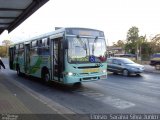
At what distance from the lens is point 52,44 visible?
15.7m

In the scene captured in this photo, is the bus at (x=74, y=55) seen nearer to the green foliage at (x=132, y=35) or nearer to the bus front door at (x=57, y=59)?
the bus front door at (x=57, y=59)

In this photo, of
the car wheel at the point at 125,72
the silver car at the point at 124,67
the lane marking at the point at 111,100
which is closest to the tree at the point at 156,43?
the silver car at the point at 124,67

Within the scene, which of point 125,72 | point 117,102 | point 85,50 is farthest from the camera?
point 125,72

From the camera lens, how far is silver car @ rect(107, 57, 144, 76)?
79.6ft

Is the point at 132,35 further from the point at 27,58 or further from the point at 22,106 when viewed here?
the point at 22,106

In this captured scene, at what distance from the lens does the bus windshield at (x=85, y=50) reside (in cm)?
1395

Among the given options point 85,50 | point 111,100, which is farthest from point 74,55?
→ point 111,100

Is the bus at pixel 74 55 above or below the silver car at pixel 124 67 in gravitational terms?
above

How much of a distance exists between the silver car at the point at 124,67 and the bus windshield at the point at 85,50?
9.75m

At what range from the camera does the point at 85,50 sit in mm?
14250

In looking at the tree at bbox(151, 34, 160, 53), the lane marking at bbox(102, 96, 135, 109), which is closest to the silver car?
the lane marking at bbox(102, 96, 135, 109)

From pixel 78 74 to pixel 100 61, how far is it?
1.48m

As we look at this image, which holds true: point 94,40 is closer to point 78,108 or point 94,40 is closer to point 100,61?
point 100,61

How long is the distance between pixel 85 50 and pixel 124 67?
1107 cm
